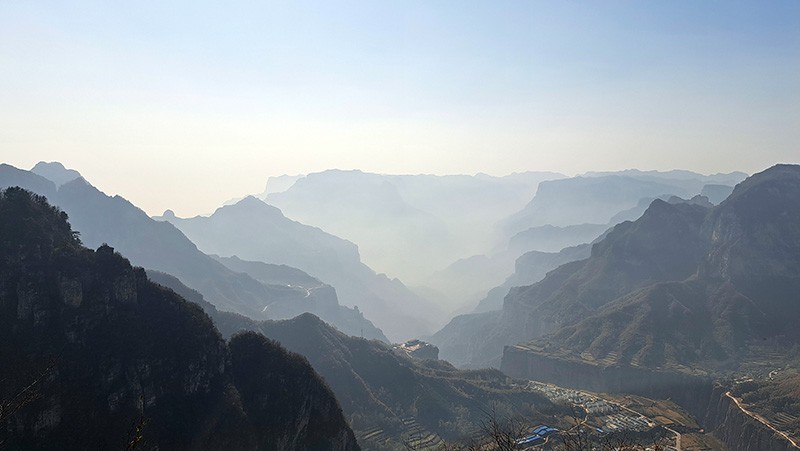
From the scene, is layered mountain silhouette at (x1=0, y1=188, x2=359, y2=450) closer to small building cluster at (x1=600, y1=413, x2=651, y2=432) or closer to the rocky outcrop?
small building cluster at (x1=600, y1=413, x2=651, y2=432)

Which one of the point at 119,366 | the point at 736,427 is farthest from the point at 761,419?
the point at 119,366

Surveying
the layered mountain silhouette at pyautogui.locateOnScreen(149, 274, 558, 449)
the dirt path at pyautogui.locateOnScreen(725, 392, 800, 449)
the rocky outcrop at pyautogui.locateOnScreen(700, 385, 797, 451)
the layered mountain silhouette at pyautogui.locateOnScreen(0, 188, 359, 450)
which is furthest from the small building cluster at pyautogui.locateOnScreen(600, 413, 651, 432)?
the layered mountain silhouette at pyautogui.locateOnScreen(0, 188, 359, 450)

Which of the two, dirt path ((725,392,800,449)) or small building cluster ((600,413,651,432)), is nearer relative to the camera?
dirt path ((725,392,800,449))

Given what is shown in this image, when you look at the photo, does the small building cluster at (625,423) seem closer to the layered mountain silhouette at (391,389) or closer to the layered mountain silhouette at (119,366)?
the layered mountain silhouette at (391,389)

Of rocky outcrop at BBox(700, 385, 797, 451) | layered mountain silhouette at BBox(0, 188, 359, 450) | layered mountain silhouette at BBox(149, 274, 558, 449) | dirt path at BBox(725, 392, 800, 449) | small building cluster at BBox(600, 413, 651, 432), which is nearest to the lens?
layered mountain silhouette at BBox(0, 188, 359, 450)

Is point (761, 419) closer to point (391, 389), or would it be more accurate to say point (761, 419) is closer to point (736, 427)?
point (736, 427)

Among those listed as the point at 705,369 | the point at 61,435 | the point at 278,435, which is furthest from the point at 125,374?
the point at 705,369

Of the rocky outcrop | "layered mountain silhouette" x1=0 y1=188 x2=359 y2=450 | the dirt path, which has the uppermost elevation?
"layered mountain silhouette" x1=0 y1=188 x2=359 y2=450

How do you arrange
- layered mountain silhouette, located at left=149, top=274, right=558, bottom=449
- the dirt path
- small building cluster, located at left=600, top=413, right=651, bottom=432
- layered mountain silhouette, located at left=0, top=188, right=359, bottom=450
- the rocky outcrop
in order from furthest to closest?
layered mountain silhouette, located at left=149, top=274, right=558, bottom=449 → small building cluster, located at left=600, top=413, right=651, bottom=432 → the rocky outcrop → the dirt path → layered mountain silhouette, located at left=0, top=188, right=359, bottom=450

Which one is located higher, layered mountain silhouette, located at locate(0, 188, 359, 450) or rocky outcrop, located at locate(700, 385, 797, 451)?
layered mountain silhouette, located at locate(0, 188, 359, 450)
